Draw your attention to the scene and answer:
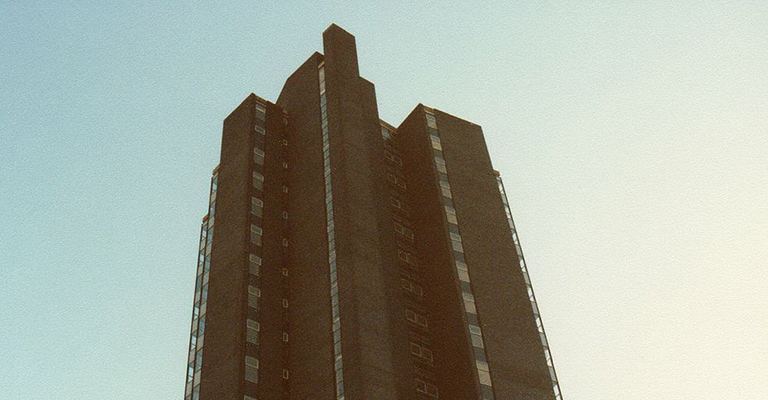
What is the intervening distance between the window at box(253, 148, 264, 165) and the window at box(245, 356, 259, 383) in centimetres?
2155

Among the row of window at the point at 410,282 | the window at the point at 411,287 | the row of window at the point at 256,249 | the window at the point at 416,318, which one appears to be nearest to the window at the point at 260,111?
the row of window at the point at 256,249

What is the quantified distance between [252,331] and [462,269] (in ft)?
54.0

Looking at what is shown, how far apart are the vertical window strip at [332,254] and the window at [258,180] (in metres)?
6.46

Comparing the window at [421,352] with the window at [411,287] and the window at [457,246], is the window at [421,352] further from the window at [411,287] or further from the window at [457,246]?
the window at [457,246]

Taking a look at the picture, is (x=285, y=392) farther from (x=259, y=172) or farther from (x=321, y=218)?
(x=259, y=172)

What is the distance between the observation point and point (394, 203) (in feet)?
235

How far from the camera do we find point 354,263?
60156mm

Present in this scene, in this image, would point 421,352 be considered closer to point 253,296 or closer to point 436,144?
point 253,296

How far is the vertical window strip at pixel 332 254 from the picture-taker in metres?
55.4

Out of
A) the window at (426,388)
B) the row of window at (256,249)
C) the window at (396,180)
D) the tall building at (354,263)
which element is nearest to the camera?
the window at (426,388)

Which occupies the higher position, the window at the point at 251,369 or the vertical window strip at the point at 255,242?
the vertical window strip at the point at 255,242

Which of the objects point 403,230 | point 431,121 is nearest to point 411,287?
point 403,230

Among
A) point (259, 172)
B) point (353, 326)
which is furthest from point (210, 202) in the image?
point (353, 326)

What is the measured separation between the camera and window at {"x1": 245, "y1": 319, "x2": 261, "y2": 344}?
199ft
